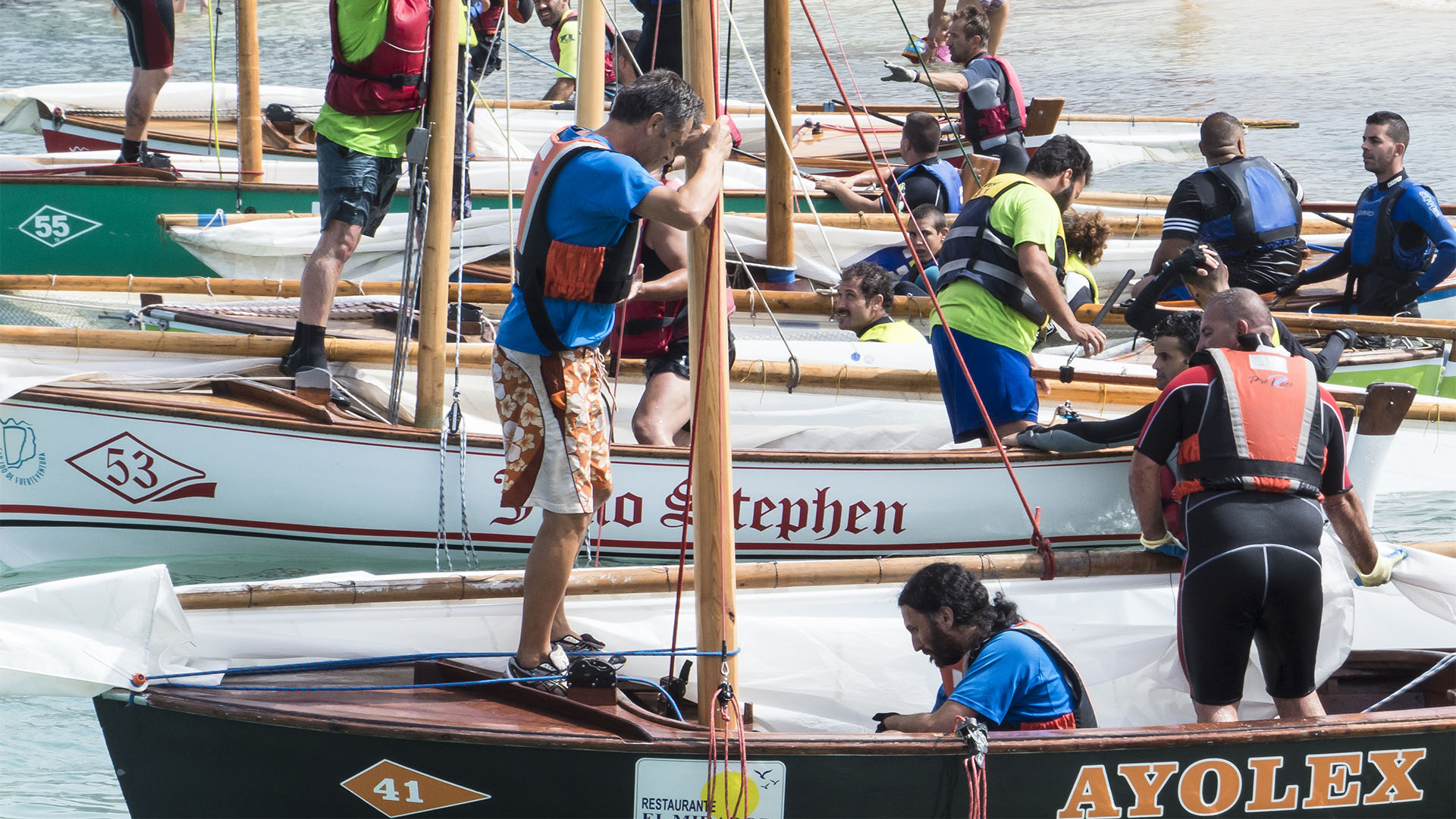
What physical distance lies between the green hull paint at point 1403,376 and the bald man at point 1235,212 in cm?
63

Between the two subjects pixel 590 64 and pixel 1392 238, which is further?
pixel 1392 238

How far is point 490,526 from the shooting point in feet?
19.5

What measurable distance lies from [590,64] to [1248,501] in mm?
2304

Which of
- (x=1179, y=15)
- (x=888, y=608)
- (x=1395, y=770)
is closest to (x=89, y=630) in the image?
(x=888, y=608)

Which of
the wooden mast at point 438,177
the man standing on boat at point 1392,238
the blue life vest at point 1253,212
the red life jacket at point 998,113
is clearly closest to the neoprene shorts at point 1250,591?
the wooden mast at point 438,177

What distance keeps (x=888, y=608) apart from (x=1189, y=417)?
1.18 meters

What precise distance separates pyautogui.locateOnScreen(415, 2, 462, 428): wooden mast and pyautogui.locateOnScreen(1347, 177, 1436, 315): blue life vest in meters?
4.56

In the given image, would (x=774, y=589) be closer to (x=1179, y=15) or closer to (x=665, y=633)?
(x=665, y=633)

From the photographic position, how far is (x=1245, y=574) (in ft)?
13.0

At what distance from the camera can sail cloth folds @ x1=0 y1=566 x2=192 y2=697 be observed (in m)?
3.50

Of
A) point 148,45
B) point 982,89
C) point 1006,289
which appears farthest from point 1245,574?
point 148,45

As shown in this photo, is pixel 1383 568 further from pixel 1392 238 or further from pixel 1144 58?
pixel 1144 58

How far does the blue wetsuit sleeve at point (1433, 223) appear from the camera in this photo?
762cm

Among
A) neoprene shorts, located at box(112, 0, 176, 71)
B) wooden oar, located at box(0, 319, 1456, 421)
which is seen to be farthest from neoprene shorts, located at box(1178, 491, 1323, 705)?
neoprene shorts, located at box(112, 0, 176, 71)
